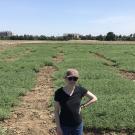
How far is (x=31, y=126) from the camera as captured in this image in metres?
11.3

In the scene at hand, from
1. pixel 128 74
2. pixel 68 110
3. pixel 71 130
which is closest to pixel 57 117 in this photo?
pixel 68 110

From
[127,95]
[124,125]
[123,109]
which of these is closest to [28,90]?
[127,95]

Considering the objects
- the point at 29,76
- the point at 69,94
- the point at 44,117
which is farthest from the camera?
the point at 29,76

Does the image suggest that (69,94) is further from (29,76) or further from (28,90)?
(29,76)

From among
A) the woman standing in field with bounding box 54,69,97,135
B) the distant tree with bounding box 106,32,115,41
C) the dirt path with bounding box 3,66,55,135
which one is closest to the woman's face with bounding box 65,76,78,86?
the woman standing in field with bounding box 54,69,97,135

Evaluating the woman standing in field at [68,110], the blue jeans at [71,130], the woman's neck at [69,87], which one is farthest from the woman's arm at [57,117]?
the woman's neck at [69,87]

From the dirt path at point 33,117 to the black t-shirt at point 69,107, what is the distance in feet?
11.2

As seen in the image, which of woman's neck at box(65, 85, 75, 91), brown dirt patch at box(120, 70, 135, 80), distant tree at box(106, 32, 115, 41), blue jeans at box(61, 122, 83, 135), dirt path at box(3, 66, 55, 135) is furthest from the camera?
distant tree at box(106, 32, 115, 41)

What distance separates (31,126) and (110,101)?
3.14m

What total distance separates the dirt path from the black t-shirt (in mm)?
3428

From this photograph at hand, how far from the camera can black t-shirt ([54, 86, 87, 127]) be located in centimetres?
727

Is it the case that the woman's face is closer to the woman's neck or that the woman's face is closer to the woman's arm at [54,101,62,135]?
the woman's neck

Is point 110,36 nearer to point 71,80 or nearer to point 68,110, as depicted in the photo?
point 68,110

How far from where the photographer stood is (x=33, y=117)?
12.3 m
